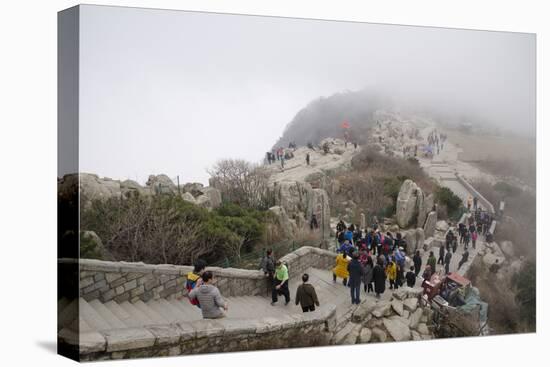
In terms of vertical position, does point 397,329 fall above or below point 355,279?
below

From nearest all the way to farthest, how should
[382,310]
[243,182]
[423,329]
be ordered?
[243,182], [382,310], [423,329]

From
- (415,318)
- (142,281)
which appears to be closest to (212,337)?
(142,281)

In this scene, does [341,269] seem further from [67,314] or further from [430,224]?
[67,314]

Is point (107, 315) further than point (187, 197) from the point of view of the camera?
No

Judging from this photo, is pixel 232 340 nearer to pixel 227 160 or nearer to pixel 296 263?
pixel 296 263

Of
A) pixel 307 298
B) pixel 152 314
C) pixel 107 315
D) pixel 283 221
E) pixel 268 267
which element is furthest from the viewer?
pixel 283 221

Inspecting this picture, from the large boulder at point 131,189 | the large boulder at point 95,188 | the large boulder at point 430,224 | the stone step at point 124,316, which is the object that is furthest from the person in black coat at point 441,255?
the large boulder at point 95,188

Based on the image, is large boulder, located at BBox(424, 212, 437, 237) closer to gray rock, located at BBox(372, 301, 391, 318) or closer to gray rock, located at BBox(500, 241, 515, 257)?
gray rock, located at BBox(500, 241, 515, 257)
